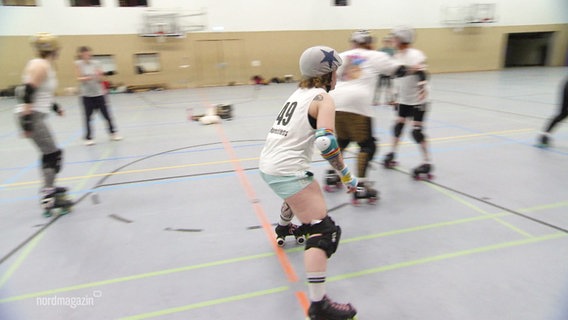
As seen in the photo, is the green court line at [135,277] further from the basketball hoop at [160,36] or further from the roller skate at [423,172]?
the basketball hoop at [160,36]

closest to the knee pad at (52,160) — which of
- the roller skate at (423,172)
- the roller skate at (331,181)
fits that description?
the roller skate at (331,181)

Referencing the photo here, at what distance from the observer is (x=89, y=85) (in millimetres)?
6188

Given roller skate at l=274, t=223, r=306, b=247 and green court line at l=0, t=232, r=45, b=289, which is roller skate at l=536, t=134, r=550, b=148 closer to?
roller skate at l=274, t=223, r=306, b=247

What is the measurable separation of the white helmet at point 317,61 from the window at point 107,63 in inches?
646

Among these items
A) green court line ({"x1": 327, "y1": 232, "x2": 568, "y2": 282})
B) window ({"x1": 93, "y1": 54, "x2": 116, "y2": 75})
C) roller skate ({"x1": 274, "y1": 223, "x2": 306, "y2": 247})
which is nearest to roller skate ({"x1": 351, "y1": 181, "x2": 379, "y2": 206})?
roller skate ({"x1": 274, "y1": 223, "x2": 306, "y2": 247})

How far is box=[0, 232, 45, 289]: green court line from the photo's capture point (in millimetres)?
2506

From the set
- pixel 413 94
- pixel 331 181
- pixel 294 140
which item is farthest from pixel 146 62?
pixel 294 140

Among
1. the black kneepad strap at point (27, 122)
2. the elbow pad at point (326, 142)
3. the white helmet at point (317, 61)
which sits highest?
the white helmet at point (317, 61)

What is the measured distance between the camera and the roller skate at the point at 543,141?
5184mm

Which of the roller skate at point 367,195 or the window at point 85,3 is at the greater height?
the window at point 85,3

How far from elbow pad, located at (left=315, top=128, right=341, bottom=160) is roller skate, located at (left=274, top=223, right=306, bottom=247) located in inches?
43.5

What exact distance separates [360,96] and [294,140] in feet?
5.18

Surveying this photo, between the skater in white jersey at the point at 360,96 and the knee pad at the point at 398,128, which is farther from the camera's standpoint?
the knee pad at the point at 398,128

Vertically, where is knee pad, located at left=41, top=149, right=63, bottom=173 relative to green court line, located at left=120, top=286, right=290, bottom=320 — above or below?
above
